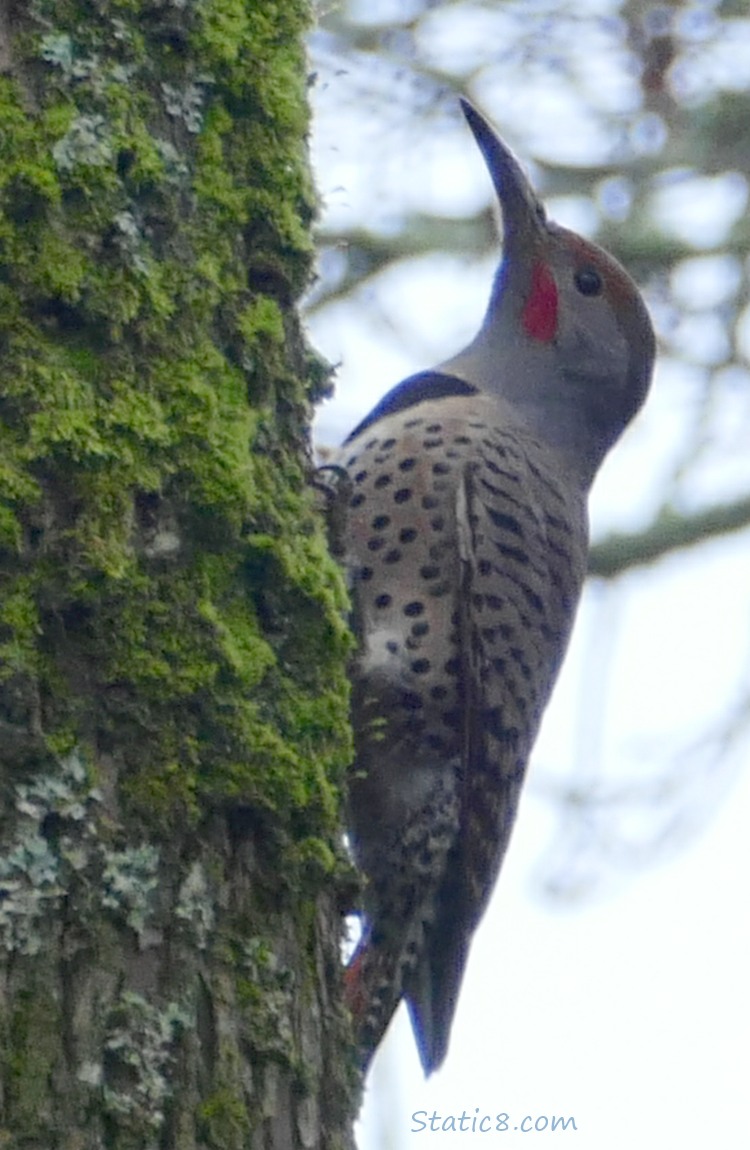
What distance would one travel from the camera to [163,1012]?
1.71 metres

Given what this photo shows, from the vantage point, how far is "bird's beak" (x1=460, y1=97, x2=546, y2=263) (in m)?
4.26

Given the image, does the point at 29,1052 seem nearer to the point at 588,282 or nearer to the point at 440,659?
the point at 440,659

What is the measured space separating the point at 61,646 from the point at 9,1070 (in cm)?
42

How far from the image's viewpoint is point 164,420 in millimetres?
1982

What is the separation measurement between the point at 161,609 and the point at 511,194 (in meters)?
2.62

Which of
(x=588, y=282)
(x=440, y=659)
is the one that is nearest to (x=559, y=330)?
(x=588, y=282)

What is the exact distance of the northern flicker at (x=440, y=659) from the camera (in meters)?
3.48

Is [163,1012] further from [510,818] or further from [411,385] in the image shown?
[411,385]

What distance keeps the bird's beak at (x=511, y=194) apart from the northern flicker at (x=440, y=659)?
54 centimetres

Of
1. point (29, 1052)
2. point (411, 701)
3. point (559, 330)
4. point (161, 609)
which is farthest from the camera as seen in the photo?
point (559, 330)

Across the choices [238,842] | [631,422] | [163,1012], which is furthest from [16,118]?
[631,422]

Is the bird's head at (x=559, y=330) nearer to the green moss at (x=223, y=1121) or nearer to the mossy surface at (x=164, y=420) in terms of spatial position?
the mossy surface at (x=164, y=420)

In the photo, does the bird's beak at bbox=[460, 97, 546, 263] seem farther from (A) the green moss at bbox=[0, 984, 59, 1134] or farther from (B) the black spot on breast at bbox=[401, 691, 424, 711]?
(A) the green moss at bbox=[0, 984, 59, 1134]

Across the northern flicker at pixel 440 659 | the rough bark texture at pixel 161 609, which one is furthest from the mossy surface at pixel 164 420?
the northern flicker at pixel 440 659
